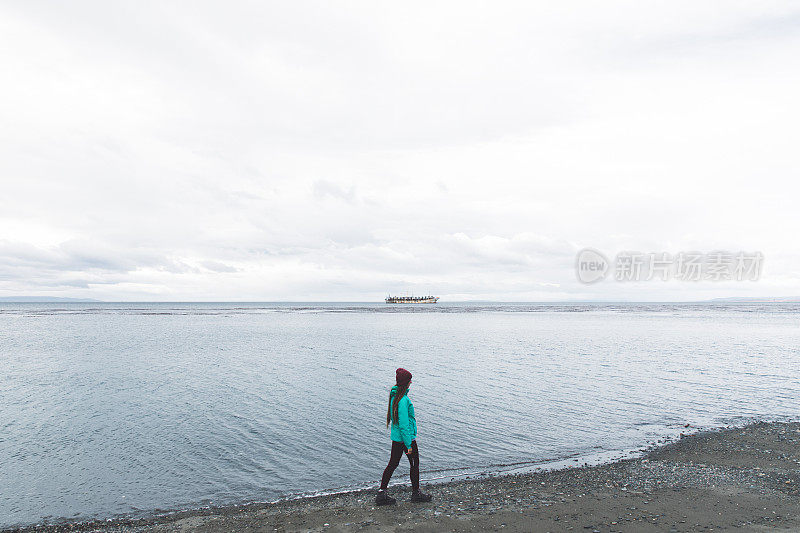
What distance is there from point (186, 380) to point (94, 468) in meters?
16.8

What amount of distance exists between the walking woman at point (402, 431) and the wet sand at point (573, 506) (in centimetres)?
29

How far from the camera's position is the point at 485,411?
2289 centimetres

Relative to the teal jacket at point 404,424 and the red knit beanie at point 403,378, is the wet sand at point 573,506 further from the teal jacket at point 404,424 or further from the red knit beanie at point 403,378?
the red knit beanie at point 403,378

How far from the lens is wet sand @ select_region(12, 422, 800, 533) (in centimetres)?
1033

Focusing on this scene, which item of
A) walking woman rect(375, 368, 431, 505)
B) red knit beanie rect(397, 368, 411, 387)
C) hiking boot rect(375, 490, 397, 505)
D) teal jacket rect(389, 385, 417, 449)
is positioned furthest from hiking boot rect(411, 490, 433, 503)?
red knit beanie rect(397, 368, 411, 387)

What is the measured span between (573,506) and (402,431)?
15.0 feet

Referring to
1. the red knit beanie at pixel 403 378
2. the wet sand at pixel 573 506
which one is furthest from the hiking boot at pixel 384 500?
the red knit beanie at pixel 403 378

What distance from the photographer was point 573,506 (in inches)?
445

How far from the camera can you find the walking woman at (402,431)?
36.4ft

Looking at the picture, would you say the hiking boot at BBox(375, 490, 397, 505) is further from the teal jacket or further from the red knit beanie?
the red knit beanie

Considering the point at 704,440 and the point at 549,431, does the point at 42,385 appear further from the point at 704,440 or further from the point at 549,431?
the point at 704,440

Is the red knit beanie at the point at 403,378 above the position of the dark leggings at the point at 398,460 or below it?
above

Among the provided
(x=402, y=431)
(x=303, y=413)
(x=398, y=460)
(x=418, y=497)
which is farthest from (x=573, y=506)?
(x=303, y=413)

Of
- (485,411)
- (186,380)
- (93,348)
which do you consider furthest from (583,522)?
(93,348)
